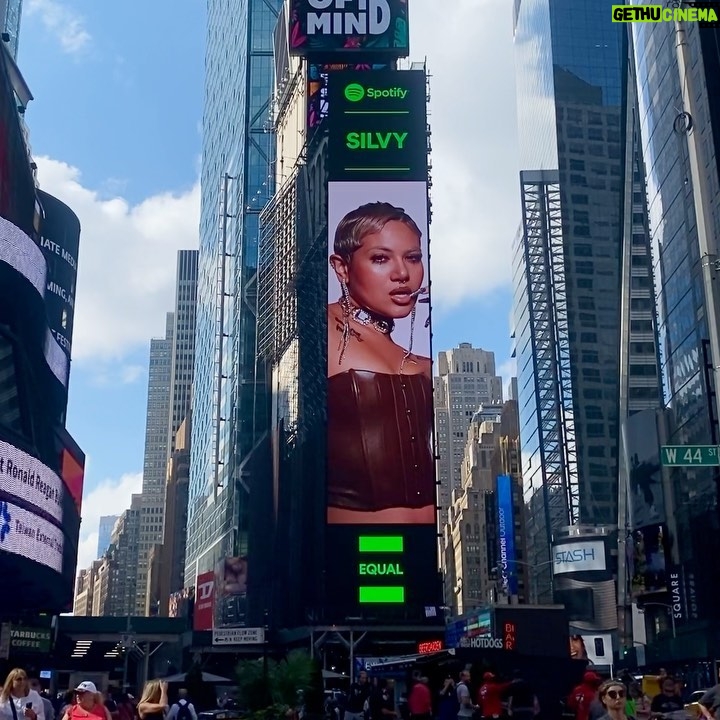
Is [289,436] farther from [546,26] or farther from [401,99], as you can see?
[546,26]

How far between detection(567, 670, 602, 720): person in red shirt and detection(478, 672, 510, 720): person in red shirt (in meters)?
1.50

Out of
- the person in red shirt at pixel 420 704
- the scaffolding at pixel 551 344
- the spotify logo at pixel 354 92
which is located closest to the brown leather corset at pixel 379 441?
the spotify logo at pixel 354 92

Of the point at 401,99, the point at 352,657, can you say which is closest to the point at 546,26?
the point at 401,99

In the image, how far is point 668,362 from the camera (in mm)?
73562

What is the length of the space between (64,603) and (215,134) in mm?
82264

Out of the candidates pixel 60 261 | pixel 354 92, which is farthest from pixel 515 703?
pixel 354 92

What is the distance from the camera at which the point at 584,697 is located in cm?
1895

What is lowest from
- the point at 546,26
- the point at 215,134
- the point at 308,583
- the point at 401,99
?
the point at 308,583

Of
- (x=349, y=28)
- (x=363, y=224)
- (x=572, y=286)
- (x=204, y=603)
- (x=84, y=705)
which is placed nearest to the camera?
(x=84, y=705)

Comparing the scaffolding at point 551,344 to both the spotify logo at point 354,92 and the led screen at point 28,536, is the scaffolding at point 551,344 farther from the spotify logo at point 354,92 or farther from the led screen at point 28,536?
the led screen at point 28,536

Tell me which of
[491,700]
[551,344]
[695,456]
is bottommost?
[491,700]

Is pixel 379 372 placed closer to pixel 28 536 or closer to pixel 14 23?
pixel 28 536

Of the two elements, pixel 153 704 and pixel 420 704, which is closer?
pixel 153 704

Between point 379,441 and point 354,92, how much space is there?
22.4m
